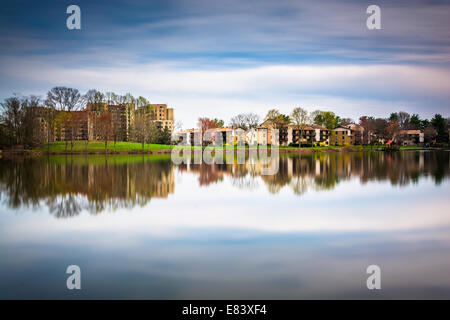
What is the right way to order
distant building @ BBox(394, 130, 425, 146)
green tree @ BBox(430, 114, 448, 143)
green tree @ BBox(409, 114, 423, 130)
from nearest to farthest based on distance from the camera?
green tree @ BBox(430, 114, 448, 143)
distant building @ BBox(394, 130, 425, 146)
green tree @ BBox(409, 114, 423, 130)

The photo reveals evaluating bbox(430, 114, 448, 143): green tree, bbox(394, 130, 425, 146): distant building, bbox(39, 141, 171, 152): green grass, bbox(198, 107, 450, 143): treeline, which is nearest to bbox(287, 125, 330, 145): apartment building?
bbox(198, 107, 450, 143): treeline

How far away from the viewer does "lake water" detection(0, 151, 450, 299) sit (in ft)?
19.2

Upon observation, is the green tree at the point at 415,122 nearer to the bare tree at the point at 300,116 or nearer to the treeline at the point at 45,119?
the bare tree at the point at 300,116

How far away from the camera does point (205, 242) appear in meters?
8.26

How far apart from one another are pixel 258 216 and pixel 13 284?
6.88 m

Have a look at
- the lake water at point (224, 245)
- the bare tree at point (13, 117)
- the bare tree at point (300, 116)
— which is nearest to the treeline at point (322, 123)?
the bare tree at point (300, 116)

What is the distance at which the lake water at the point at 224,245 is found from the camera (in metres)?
5.86

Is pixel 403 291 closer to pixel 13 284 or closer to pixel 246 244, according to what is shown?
pixel 246 244

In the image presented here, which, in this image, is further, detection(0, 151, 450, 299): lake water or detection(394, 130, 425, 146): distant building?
detection(394, 130, 425, 146): distant building

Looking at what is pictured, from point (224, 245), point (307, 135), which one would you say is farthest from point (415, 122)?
point (224, 245)

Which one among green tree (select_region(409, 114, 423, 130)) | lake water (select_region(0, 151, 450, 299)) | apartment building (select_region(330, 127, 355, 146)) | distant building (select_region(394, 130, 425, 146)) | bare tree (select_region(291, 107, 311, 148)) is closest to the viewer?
lake water (select_region(0, 151, 450, 299))

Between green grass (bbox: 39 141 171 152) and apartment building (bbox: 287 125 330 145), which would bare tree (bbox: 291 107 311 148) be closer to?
apartment building (bbox: 287 125 330 145)

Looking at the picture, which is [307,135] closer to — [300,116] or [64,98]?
[300,116]

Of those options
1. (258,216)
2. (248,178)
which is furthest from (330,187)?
(258,216)
